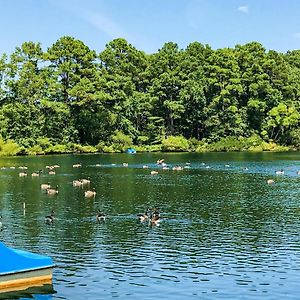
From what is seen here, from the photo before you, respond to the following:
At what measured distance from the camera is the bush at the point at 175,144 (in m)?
127

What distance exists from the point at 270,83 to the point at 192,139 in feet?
76.0

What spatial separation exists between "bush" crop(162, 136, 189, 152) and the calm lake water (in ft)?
203

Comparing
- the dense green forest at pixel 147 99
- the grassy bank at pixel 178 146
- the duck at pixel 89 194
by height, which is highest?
the dense green forest at pixel 147 99

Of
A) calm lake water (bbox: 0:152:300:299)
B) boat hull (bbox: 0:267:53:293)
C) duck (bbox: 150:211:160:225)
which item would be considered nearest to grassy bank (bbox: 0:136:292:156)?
calm lake water (bbox: 0:152:300:299)

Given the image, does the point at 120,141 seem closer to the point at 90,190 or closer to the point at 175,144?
the point at 175,144

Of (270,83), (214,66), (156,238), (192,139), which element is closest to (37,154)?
(192,139)

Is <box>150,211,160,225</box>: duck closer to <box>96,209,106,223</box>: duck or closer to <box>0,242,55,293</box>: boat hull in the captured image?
<box>96,209,106,223</box>: duck

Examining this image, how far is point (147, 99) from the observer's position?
129625 mm

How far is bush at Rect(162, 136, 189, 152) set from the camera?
418 ft

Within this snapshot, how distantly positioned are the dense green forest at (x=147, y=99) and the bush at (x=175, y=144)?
22 cm

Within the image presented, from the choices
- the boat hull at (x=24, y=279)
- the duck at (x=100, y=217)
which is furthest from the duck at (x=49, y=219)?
the boat hull at (x=24, y=279)

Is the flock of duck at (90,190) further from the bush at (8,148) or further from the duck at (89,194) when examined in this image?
the bush at (8,148)

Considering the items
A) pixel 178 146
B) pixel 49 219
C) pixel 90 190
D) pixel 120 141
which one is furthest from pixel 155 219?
pixel 178 146

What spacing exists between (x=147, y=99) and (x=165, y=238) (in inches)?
3806
